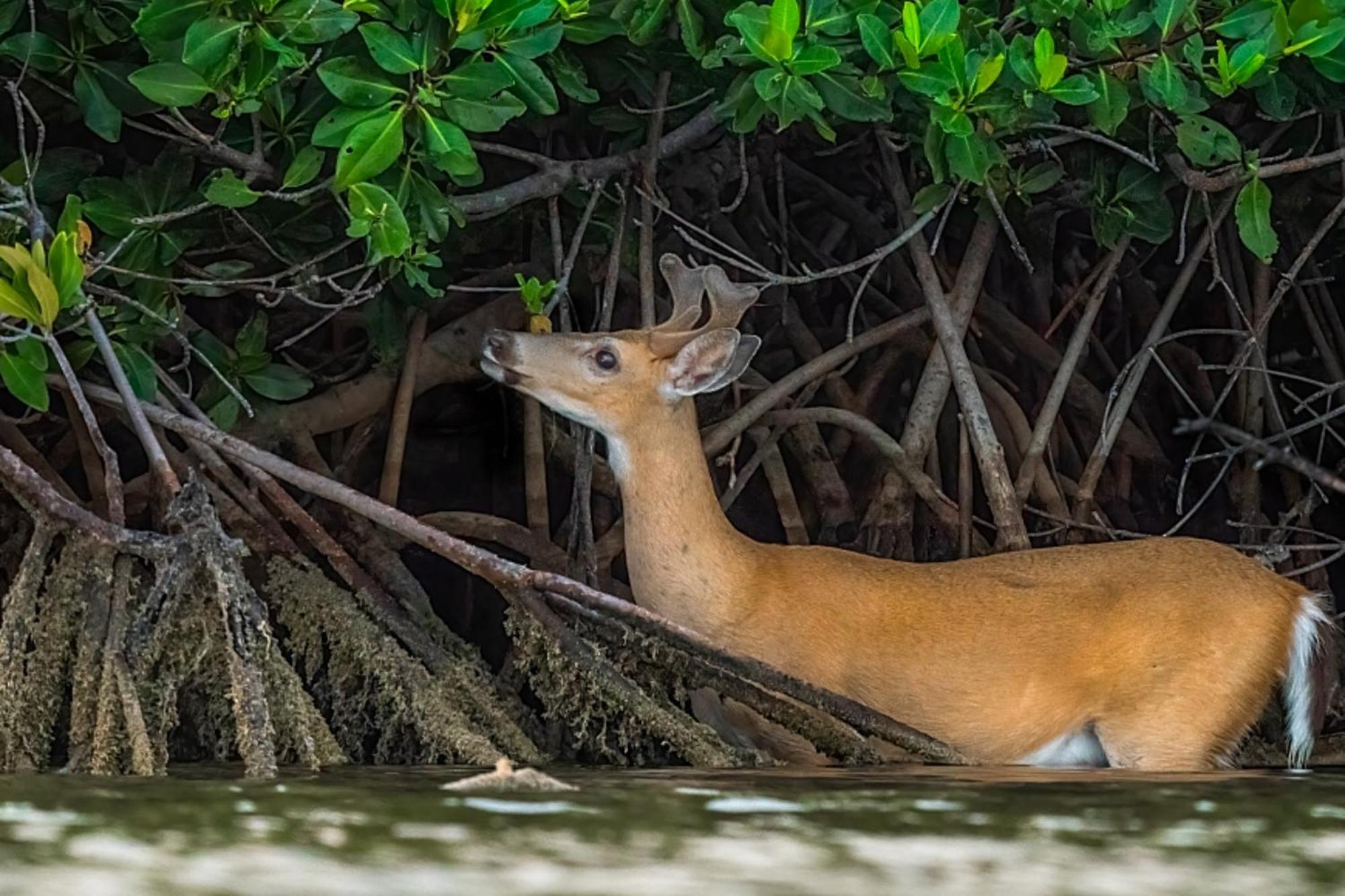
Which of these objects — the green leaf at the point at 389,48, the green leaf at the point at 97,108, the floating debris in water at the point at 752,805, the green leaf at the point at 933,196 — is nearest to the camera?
the floating debris in water at the point at 752,805

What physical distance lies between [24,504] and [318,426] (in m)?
1.45

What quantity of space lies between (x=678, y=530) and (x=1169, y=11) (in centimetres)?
197

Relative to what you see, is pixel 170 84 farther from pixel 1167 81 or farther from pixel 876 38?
pixel 1167 81

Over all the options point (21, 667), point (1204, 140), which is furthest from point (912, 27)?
point (21, 667)

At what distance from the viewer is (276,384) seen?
5145 mm

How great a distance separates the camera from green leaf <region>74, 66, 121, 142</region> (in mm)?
4199

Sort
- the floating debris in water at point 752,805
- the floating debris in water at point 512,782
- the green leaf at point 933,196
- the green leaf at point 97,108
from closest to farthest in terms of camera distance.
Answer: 1. the floating debris in water at point 752,805
2. the floating debris in water at point 512,782
3. the green leaf at point 97,108
4. the green leaf at point 933,196

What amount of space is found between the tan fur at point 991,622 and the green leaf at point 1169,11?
5.51 ft

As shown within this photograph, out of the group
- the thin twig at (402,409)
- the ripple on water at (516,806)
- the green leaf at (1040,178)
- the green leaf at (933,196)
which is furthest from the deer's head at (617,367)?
the ripple on water at (516,806)

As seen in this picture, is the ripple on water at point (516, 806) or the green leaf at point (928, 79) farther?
the green leaf at point (928, 79)

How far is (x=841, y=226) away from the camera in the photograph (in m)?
7.03

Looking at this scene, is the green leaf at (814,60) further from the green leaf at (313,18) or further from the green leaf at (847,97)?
the green leaf at (313,18)

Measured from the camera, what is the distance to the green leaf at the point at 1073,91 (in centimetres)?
403

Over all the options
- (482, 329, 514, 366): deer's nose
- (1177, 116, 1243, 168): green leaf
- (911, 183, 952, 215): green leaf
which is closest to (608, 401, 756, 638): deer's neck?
(482, 329, 514, 366): deer's nose
